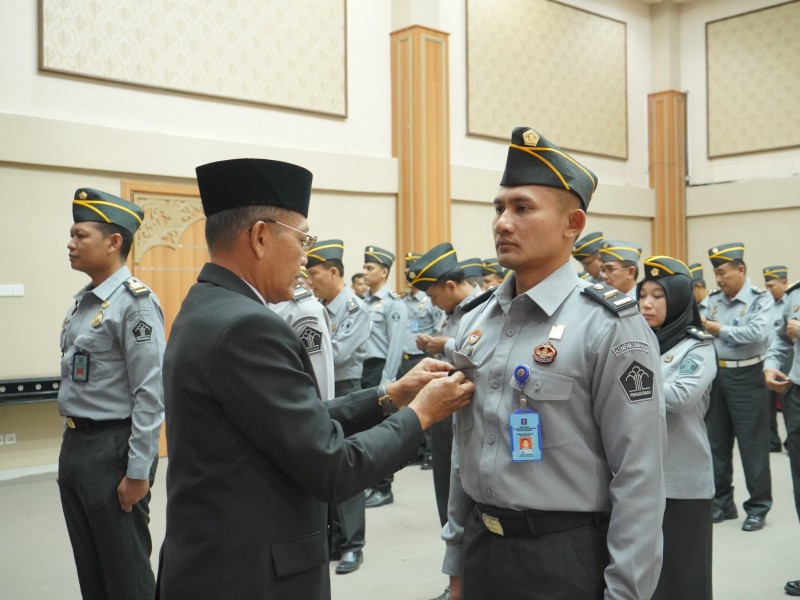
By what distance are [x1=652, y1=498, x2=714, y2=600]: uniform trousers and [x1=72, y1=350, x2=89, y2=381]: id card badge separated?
2.10 m

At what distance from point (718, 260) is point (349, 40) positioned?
476 centimetres

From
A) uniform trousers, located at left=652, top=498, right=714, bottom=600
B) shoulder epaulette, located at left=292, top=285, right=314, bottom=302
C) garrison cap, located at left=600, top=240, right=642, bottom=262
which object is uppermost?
garrison cap, located at left=600, top=240, right=642, bottom=262

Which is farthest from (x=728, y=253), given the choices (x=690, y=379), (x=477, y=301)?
(x=477, y=301)

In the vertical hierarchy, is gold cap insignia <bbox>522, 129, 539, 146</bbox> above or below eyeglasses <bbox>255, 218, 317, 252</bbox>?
above

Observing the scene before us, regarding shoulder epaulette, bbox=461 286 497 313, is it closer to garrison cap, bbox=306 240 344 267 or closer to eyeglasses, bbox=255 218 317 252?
eyeglasses, bbox=255 218 317 252

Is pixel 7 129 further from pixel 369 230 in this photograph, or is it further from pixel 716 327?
pixel 716 327

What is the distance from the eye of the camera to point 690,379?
2.72 metres

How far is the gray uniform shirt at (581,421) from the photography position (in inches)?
60.2

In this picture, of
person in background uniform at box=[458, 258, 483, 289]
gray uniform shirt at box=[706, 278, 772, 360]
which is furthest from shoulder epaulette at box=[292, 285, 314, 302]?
person in background uniform at box=[458, 258, 483, 289]

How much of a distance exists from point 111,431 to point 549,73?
30.2 feet

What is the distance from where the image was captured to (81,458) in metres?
2.78

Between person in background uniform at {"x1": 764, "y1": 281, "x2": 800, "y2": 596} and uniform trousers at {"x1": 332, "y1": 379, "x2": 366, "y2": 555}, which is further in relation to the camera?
uniform trousers at {"x1": 332, "y1": 379, "x2": 366, "y2": 555}

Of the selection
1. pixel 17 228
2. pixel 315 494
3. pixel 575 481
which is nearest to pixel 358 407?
pixel 315 494

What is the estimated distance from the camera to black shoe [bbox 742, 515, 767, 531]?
4.73 m
